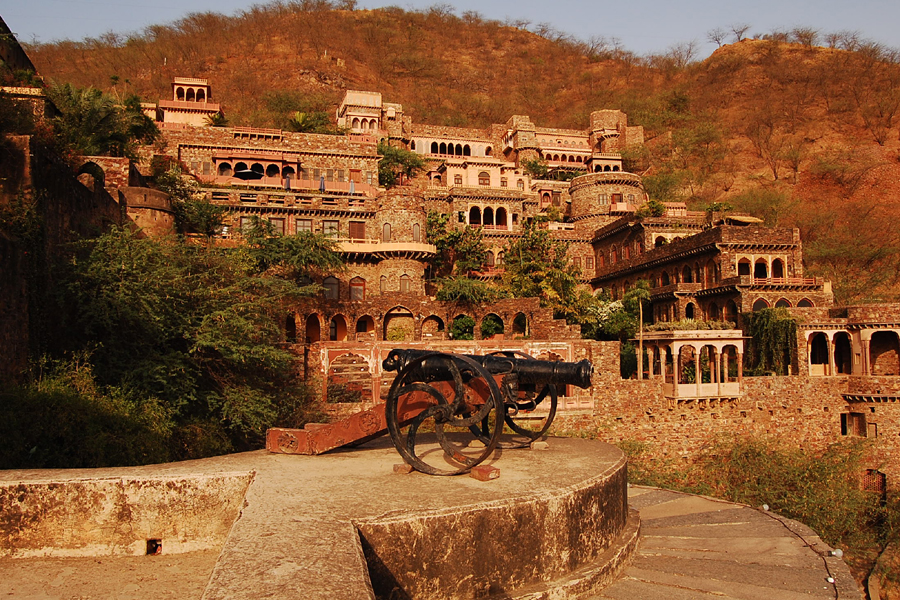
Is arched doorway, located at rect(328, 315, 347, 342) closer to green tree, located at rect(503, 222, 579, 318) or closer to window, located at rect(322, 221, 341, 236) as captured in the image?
window, located at rect(322, 221, 341, 236)

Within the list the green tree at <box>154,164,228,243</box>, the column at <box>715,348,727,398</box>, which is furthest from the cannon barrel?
the green tree at <box>154,164,228,243</box>

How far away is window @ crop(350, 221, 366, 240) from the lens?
3316cm

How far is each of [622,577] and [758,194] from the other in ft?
151

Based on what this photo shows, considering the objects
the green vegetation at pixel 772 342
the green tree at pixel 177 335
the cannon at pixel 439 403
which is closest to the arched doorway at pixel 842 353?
the green vegetation at pixel 772 342

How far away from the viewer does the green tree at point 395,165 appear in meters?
44.3

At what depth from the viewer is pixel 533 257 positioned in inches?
1340

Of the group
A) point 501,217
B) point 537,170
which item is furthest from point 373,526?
point 537,170

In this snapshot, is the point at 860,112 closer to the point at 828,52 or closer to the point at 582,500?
the point at 828,52

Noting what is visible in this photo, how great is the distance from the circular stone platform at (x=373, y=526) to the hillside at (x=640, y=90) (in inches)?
1427

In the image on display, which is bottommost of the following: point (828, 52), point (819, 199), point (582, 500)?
point (582, 500)

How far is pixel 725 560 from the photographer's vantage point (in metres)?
6.34

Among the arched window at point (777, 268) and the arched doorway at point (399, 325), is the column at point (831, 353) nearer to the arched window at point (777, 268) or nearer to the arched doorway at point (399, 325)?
the arched window at point (777, 268)

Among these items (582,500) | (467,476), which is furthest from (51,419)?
(582,500)

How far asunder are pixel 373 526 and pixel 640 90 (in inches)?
3344
